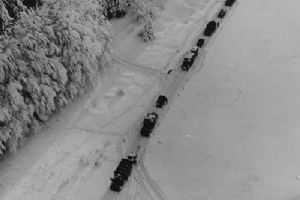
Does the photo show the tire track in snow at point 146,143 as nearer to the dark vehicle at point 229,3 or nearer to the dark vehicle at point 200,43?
the dark vehicle at point 200,43

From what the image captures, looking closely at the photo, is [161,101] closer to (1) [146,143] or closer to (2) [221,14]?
(1) [146,143]

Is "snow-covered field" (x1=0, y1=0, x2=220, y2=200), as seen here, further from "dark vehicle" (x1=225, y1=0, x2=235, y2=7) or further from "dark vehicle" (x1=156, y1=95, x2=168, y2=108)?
"dark vehicle" (x1=225, y1=0, x2=235, y2=7)

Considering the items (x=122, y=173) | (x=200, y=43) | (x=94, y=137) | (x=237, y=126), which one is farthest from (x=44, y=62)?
(x=200, y=43)

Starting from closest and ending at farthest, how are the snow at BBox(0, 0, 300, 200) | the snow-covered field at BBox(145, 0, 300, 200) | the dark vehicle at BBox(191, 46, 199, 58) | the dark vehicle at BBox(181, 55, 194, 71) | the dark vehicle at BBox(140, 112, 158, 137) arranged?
the snow at BBox(0, 0, 300, 200), the snow-covered field at BBox(145, 0, 300, 200), the dark vehicle at BBox(140, 112, 158, 137), the dark vehicle at BBox(181, 55, 194, 71), the dark vehicle at BBox(191, 46, 199, 58)

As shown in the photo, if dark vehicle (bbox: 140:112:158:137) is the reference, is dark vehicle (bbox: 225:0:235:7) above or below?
above

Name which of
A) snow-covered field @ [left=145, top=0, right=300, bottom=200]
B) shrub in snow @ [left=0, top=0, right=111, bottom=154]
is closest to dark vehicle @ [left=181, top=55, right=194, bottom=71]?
snow-covered field @ [left=145, top=0, right=300, bottom=200]

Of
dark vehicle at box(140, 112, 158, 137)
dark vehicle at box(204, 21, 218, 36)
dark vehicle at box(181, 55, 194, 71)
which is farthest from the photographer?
dark vehicle at box(204, 21, 218, 36)
